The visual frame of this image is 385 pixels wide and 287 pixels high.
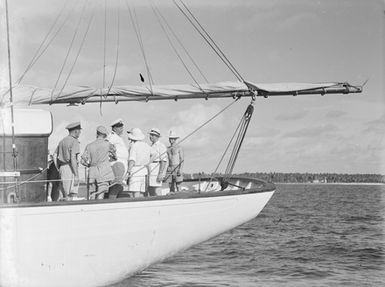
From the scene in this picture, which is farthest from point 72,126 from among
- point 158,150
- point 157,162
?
point 157,162

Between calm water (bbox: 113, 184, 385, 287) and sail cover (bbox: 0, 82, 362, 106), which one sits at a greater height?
sail cover (bbox: 0, 82, 362, 106)

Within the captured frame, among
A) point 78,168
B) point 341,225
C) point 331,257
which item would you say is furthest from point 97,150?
point 341,225

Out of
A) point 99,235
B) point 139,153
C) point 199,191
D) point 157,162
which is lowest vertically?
point 99,235

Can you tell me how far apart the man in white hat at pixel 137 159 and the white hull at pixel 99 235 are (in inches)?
28.1

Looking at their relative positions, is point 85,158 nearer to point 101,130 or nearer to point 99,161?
point 99,161

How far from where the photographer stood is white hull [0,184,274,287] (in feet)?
32.2

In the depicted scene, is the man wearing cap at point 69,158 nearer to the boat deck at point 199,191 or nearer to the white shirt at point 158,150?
the boat deck at point 199,191

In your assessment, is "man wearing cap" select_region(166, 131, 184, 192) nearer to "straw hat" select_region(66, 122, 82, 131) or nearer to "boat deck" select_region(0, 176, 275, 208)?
"boat deck" select_region(0, 176, 275, 208)

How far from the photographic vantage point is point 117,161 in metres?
11.4

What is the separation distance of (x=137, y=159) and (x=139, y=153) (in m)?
0.11

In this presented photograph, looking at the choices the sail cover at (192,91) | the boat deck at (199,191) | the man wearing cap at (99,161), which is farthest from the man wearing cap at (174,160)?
the man wearing cap at (99,161)

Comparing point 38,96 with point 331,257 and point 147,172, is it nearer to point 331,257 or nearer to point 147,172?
point 147,172

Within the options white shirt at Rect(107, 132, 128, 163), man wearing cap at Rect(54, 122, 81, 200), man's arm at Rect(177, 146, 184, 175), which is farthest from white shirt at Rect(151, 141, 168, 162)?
man wearing cap at Rect(54, 122, 81, 200)

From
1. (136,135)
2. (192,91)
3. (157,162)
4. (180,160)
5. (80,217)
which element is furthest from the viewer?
(180,160)
